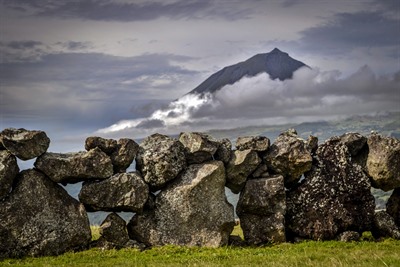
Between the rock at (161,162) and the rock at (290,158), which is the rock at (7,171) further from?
the rock at (290,158)

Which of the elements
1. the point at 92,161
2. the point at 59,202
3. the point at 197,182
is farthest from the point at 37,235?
the point at 197,182

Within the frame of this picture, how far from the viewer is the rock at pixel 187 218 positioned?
28109 mm

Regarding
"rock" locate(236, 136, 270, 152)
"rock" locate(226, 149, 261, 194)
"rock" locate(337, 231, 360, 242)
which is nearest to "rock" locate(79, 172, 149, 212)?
"rock" locate(226, 149, 261, 194)

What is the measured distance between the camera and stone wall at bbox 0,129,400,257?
87.7 feet

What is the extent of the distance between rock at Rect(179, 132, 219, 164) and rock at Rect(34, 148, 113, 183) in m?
5.25

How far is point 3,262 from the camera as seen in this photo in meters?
24.4

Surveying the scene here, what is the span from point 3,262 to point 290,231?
1761 centimetres

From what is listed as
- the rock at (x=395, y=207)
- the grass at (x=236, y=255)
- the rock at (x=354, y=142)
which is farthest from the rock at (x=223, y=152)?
the rock at (x=395, y=207)

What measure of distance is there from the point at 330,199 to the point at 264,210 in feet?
15.0

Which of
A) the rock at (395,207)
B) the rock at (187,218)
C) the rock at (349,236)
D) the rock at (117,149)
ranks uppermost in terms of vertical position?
the rock at (117,149)

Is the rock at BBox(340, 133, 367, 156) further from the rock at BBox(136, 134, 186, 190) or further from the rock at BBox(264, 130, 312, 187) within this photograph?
the rock at BBox(136, 134, 186, 190)

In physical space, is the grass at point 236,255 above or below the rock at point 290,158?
below

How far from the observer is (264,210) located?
29156 mm

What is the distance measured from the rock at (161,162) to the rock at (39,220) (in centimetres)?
452
